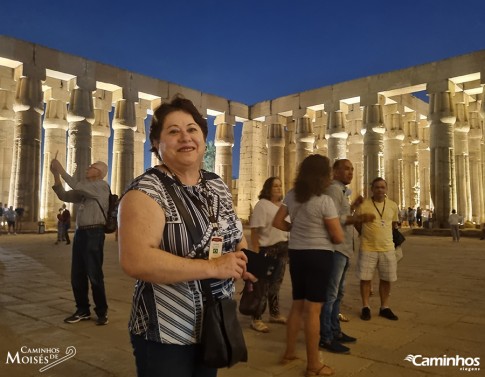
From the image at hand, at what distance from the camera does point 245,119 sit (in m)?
25.7

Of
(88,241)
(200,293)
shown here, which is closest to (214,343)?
(200,293)

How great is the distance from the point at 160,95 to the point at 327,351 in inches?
766

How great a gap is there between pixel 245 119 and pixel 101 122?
872 centimetres

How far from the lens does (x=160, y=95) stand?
840 inches

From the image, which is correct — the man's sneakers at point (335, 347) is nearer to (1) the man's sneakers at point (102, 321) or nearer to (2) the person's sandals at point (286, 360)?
(2) the person's sandals at point (286, 360)

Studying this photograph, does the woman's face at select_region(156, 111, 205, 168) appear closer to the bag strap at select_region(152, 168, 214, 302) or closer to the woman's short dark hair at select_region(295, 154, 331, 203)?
the bag strap at select_region(152, 168, 214, 302)

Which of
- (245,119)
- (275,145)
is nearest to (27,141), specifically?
(245,119)

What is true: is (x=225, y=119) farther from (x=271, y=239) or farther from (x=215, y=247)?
(x=215, y=247)

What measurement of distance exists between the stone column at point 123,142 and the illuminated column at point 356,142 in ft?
39.3

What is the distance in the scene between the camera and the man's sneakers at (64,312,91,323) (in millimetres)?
4445

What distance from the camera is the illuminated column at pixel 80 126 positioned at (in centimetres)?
1811

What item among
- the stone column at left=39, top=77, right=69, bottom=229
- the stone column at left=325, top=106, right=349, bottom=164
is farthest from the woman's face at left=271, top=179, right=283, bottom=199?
the stone column at left=39, top=77, right=69, bottom=229

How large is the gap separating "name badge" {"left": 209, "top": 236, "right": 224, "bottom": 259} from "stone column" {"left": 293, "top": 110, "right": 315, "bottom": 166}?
21.5 meters

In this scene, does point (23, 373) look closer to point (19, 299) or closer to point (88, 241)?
point (88, 241)
